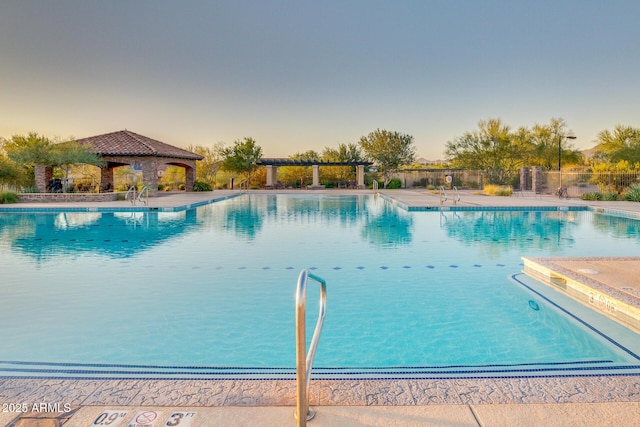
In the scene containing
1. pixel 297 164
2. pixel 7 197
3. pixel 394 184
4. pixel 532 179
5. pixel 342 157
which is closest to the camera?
pixel 7 197

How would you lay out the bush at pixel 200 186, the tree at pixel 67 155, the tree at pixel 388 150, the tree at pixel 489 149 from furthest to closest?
the tree at pixel 388 150 < the tree at pixel 489 149 < the bush at pixel 200 186 < the tree at pixel 67 155

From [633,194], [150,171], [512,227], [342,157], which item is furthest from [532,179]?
[150,171]

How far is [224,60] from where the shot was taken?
24906 millimetres

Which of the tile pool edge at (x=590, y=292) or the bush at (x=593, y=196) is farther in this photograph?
the bush at (x=593, y=196)

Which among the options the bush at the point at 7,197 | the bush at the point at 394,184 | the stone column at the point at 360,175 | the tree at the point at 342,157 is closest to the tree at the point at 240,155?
the tree at the point at 342,157

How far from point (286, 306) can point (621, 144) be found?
36.0m

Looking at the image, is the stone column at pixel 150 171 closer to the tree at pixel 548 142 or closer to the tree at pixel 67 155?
the tree at pixel 67 155

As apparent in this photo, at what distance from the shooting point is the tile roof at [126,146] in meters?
25.8

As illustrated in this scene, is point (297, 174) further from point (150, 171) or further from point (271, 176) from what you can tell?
point (150, 171)

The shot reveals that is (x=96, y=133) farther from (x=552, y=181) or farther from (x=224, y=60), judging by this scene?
(x=552, y=181)

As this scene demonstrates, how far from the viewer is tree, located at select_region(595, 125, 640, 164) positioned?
31.8 metres

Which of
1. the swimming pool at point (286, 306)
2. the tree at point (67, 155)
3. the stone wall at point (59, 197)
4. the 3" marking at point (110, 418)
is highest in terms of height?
the tree at point (67, 155)

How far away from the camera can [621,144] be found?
32.7 m

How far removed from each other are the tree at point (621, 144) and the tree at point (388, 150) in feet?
48.6
